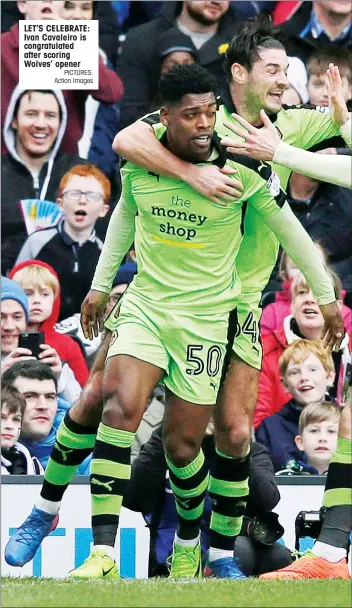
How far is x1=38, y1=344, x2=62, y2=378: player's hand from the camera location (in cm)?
855

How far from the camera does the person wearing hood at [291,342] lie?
8641 millimetres

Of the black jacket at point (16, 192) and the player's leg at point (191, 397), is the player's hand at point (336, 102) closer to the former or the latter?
the player's leg at point (191, 397)

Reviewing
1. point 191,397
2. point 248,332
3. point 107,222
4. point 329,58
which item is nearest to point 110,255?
Result: point 248,332

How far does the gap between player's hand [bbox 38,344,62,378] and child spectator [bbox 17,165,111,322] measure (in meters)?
0.42

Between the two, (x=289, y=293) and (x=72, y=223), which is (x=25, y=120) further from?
(x=289, y=293)

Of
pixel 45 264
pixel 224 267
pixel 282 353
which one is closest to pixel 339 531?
pixel 224 267

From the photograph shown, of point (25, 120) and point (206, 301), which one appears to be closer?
point (206, 301)

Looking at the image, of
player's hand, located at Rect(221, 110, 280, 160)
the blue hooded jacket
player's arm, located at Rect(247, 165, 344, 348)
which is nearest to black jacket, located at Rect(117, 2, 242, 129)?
the blue hooded jacket

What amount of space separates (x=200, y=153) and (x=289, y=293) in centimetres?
248

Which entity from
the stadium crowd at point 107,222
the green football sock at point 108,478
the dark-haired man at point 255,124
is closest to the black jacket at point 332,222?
the stadium crowd at point 107,222

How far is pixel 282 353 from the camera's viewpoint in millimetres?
8719

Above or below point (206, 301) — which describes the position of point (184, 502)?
below

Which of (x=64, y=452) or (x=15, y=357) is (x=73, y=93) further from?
(x=64, y=452)

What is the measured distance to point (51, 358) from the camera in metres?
8.55
